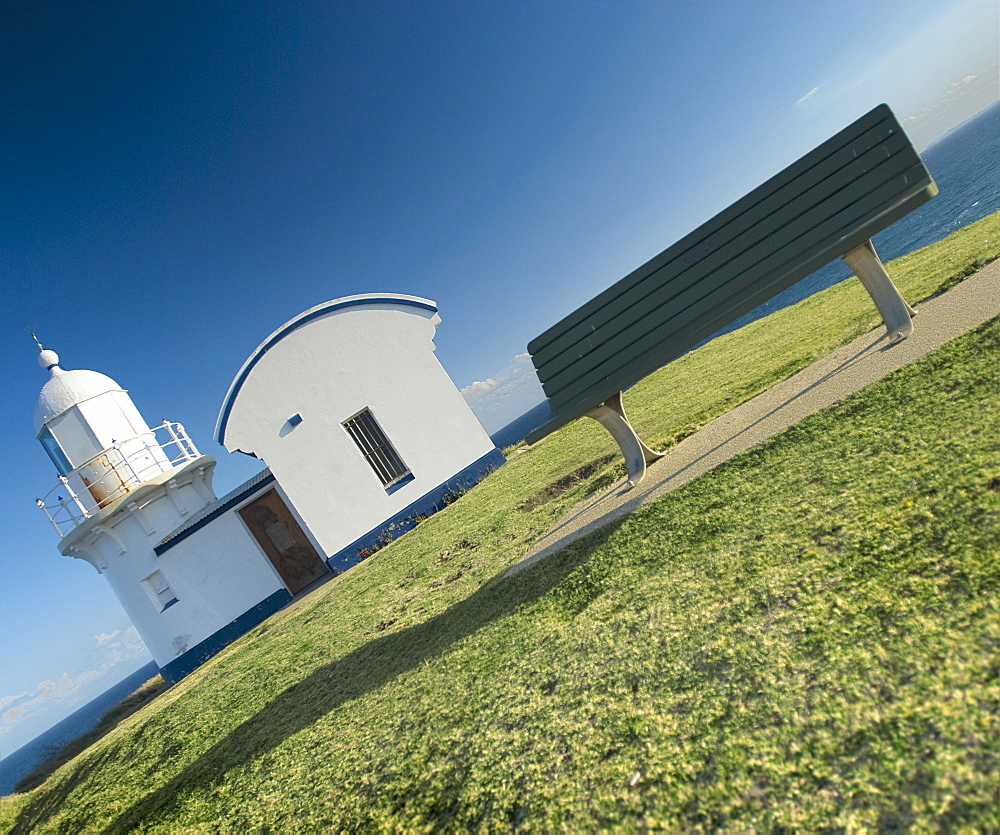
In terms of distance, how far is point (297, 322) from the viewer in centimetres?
1334

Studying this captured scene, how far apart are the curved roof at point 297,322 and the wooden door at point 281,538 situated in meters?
2.36

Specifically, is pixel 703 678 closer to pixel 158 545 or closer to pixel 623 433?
pixel 623 433

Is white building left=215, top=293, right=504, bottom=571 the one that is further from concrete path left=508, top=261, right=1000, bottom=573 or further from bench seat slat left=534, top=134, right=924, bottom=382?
bench seat slat left=534, top=134, right=924, bottom=382

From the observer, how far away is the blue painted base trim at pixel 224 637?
14.3 m

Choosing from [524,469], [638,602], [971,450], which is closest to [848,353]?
[971,450]

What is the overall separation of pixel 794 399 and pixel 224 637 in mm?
14530

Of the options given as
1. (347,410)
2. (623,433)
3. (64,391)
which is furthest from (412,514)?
(64,391)

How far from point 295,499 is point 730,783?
40.5 ft

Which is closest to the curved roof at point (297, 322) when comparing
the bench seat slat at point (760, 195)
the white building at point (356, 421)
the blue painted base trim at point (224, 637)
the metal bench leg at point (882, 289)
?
the white building at point (356, 421)

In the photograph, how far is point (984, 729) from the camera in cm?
156

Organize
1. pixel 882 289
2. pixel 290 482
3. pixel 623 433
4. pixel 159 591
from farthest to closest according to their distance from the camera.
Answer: pixel 159 591, pixel 290 482, pixel 623 433, pixel 882 289

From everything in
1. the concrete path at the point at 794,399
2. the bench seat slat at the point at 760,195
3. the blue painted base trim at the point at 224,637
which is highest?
the bench seat slat at the point at 760,195

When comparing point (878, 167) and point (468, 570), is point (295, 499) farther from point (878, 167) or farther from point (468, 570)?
point (878, 167)

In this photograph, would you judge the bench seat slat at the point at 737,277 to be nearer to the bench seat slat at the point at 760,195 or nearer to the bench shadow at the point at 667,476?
the bench seat slat at the point at 760,195
